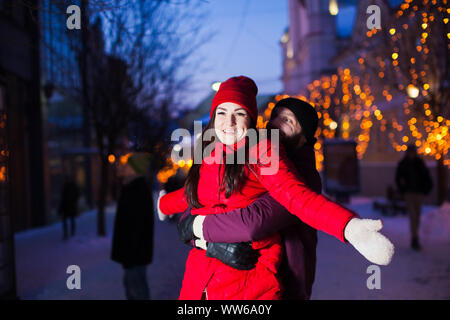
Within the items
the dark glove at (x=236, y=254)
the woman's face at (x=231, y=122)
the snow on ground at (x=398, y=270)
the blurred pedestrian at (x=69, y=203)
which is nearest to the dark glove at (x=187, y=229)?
the dark glove at (x=236, y=254)

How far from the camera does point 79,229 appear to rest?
1319cm

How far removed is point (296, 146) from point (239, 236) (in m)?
0.68

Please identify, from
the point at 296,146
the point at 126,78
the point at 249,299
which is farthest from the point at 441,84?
the point at 249,299

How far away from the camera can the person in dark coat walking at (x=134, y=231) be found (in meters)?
4.58

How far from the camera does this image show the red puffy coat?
1.87 m

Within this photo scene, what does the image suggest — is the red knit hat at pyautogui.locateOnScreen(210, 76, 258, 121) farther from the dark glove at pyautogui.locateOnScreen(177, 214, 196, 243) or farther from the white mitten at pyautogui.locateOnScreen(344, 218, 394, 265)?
the white mitten at pyautogui.locateOnScreen(344, 218, 394, 265)

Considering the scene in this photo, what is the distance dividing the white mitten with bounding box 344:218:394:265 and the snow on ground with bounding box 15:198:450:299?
156 inches

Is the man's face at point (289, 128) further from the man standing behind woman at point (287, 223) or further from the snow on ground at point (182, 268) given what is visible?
the snow on ground at point (182, 268)

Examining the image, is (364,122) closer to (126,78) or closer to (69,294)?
(126,78)

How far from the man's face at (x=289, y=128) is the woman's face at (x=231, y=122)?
0.24 m

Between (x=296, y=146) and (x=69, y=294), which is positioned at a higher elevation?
(x=296, y=146)

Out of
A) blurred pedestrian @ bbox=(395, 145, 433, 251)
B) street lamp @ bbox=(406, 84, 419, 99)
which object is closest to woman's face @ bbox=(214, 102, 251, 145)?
blurred pedestrian @ bbox=(395, 145, 433, 251)

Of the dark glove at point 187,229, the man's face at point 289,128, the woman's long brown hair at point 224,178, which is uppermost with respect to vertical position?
the man's face at point 289,128
